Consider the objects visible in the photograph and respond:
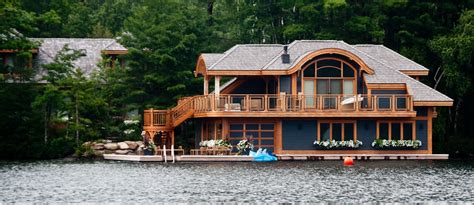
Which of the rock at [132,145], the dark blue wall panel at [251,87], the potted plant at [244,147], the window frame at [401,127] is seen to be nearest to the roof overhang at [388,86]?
the window frame at [401,127]

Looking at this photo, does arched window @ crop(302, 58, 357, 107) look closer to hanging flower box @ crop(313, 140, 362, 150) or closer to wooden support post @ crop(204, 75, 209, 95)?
hanging flower box @ crop(313, 140, 362, 150)

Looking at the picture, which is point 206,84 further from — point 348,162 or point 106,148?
point 348,162

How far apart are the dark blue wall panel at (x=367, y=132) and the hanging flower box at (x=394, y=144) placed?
302mm

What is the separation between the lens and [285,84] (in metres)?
55.7

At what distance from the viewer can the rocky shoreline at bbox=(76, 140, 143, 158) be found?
5681cm

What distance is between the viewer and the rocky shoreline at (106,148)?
56.8m

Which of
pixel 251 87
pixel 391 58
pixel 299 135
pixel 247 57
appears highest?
pixel 391 58

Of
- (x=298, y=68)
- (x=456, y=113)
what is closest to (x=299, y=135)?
(x=298, y=68)

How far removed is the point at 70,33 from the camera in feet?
253

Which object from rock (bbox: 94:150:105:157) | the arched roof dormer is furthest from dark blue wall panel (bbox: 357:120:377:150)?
rock (bbox: 94:150:105:157)

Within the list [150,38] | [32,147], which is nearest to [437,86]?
[150,38]

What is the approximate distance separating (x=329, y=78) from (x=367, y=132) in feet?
11.0

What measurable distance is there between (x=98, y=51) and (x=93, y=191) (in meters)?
32.5

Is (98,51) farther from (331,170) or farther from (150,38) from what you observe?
(331,170)
